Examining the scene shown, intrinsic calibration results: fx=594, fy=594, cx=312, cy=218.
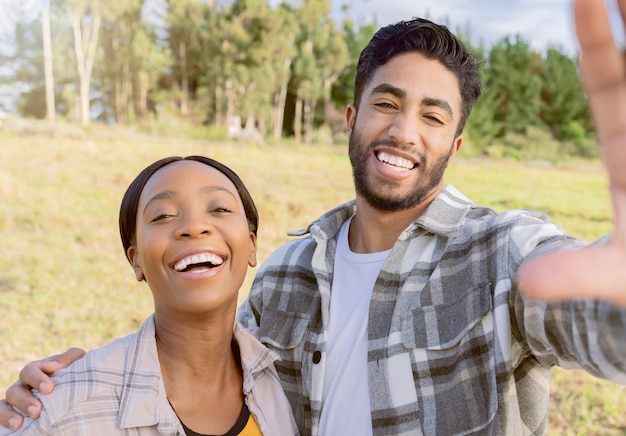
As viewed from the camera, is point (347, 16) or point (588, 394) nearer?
point (588, 394)

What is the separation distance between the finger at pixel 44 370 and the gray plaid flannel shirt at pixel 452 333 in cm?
68

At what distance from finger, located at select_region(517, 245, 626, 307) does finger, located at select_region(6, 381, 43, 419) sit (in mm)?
1201

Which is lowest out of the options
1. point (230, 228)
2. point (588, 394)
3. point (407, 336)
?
point (588, 394)

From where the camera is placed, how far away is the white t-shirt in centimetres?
182

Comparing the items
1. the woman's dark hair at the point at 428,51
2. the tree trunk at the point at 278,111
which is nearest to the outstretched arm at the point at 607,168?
the woman's dark hair at the point at 428,51

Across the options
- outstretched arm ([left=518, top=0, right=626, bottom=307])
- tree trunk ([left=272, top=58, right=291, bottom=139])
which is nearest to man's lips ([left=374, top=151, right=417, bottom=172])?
outstretched arm ([left=518, top=0, right=626, bottom=307])

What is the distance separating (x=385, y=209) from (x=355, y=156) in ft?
0.84

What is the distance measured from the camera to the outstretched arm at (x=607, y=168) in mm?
812

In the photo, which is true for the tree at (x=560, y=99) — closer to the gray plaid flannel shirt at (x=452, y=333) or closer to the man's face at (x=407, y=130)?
the man's face at (x=407, y=130)

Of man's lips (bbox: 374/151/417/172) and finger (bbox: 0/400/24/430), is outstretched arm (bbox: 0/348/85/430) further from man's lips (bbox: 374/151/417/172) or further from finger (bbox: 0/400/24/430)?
man's lips (bbox: 374/151/417/172)

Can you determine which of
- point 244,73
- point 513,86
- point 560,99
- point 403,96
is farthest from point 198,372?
point 560,99

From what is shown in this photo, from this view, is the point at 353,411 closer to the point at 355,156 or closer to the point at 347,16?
the point at 355,156

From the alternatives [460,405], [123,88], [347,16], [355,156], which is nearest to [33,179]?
[355,156]

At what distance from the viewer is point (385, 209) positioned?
84.4 inches
